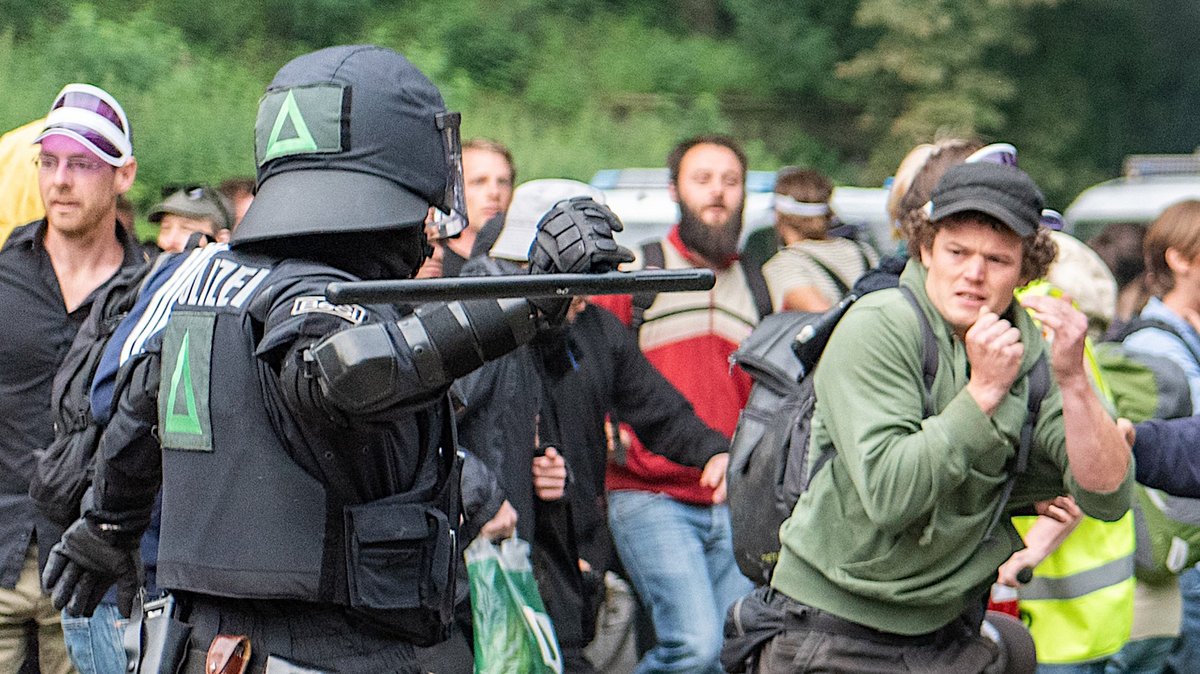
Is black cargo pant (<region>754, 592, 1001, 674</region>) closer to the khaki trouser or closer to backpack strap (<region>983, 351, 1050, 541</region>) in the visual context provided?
backpack strap (<region>983, 351, 1050, 541</region>)

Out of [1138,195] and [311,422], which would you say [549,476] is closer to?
[311,422]

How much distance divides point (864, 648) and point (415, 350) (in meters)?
1.40

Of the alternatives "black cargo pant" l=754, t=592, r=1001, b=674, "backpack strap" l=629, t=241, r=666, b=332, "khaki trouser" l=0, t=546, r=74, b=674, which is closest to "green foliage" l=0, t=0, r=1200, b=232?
"backpack strap" l=629, t=241, r=666, b=332

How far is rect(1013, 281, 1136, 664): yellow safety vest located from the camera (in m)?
4.98

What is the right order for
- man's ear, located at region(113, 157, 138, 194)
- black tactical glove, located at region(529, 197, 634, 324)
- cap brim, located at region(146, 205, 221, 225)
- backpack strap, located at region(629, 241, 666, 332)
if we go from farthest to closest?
1. cap brim, located at region(146, 205, 221, 225)
2. backpack strap, located at region(629, 241, 666, 332)
3. man's ear, located at region(113, 157, 138, 194)
4. black tactical glove, located at region(529, 197, 634, 324)

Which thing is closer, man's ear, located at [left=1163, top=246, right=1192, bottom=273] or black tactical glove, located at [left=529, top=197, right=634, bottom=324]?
black tactical glove, located at [left=529, top=197, right=634, bottom=324]

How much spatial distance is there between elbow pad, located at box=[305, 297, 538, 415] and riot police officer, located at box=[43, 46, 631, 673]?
0.03 metres

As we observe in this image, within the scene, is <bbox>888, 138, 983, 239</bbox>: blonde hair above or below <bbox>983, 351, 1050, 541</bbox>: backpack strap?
above

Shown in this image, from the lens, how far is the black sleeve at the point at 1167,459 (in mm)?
4055

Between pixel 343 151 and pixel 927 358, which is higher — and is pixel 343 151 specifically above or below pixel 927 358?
above

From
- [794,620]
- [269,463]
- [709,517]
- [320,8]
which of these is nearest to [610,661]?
[709,517]

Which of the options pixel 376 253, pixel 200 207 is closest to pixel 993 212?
pixel 376 253

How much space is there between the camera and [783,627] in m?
3.82

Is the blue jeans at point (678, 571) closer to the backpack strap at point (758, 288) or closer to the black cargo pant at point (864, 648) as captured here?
the backpack strap at point (758, 288)
